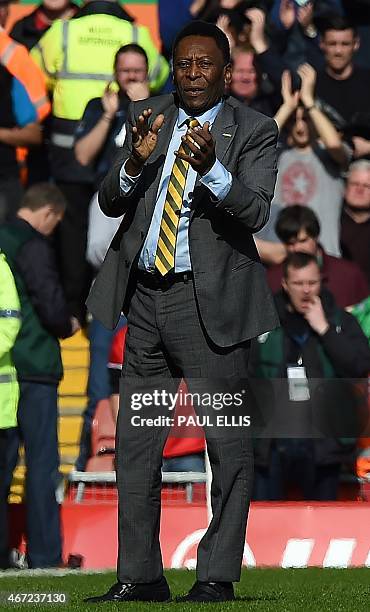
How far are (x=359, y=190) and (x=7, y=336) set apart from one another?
393cm

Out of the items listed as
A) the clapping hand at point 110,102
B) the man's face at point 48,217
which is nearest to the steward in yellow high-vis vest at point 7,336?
the man's face at point 48,217

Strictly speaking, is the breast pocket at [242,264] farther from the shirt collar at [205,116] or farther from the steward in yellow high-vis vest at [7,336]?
Answer: the steward in yellow high-vis vest at [7,336]

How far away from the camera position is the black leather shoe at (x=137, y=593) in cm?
564

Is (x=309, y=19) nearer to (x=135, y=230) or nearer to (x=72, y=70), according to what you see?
(x=72, y=70)

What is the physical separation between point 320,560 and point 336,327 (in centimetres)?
162

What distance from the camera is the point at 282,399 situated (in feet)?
30.4

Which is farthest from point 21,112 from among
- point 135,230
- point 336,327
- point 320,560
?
point 135,230

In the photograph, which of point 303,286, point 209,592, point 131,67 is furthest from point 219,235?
point 131,67

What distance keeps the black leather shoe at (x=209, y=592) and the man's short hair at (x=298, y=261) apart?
411 centimetres

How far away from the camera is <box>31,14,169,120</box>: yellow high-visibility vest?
1128 cm

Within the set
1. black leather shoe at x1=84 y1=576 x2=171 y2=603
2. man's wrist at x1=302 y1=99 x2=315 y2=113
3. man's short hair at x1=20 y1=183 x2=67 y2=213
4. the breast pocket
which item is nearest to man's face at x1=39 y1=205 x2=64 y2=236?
man's short hair at x1=20 y1=183 x2=67 y2=213

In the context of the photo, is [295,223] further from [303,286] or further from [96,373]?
[96,373]

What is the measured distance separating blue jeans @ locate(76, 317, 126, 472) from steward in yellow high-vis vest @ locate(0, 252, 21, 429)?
6.11 feet

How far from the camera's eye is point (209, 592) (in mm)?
5598
